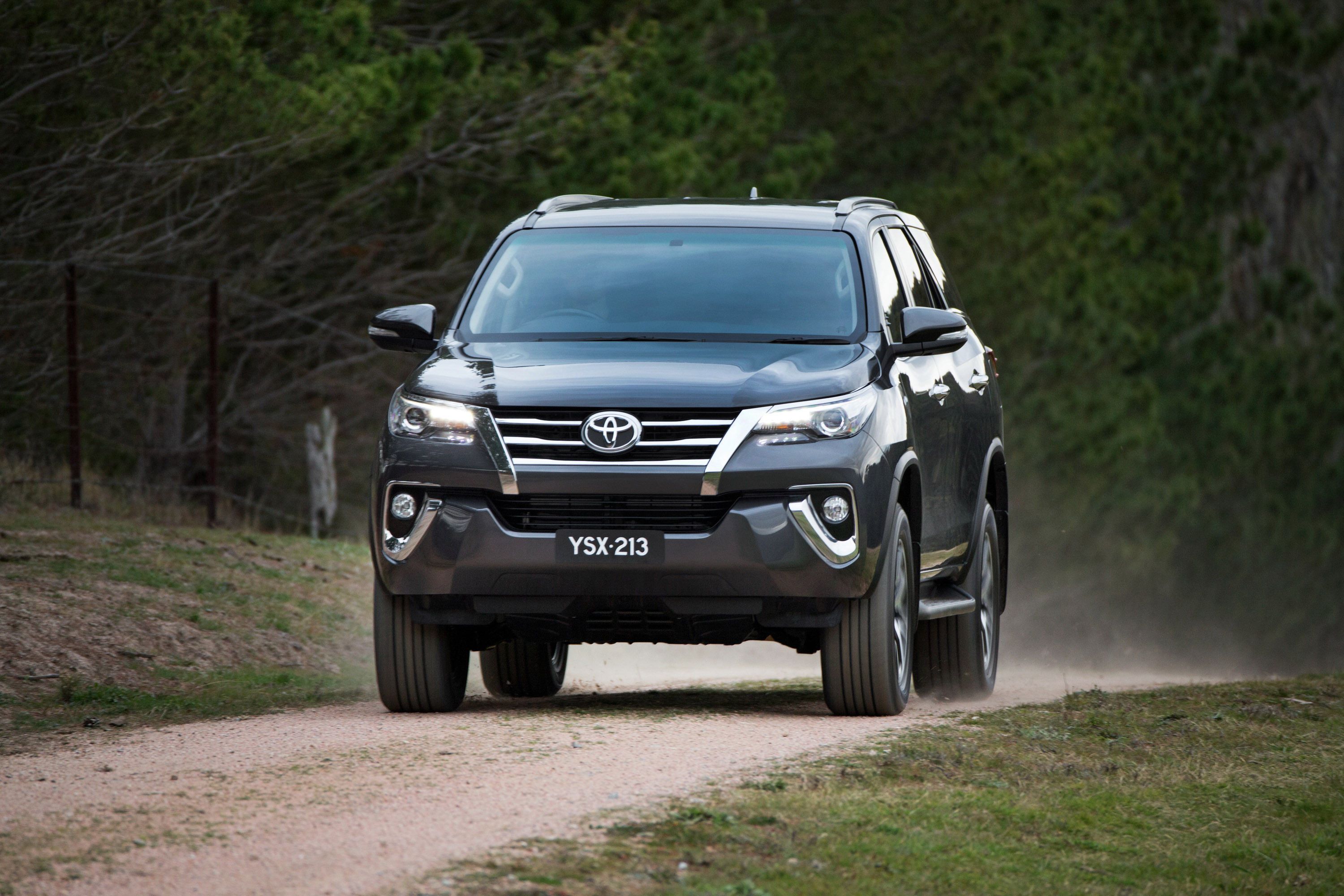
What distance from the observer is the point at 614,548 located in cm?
802

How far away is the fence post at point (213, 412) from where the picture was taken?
18.0 m

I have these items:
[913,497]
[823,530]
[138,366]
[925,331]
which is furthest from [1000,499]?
[138,366]

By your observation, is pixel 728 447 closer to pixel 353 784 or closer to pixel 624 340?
pixel 624 340

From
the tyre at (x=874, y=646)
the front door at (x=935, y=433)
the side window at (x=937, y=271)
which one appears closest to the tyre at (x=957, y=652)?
the front door at (x=935, y=433)

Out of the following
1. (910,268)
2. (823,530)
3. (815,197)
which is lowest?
(823,530)

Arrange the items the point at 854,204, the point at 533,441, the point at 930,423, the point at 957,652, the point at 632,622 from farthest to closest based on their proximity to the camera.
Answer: the point at 957,652 → the point at 854,204 → the point at 930,423 → the point at 632,622 → the point at 533,441

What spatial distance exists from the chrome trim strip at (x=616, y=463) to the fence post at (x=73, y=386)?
32.5 ft

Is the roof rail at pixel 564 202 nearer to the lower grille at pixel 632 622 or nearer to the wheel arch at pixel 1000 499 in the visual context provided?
the lower grille at pixel 632 622

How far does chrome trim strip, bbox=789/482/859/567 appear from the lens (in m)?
8.02

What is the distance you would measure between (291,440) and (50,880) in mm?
19155

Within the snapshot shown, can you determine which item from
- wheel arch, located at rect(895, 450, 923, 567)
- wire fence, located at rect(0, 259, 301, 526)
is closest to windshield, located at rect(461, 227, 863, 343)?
wheel arch, located at rect(895, 450, 923, 567)

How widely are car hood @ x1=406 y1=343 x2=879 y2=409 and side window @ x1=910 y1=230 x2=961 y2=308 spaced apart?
232 cm

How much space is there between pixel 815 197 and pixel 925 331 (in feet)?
69.2

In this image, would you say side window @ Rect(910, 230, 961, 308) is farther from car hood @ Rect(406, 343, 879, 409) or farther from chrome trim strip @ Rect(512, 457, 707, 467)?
chrome trim strip @ Rect(512, 457, 707, 467)
